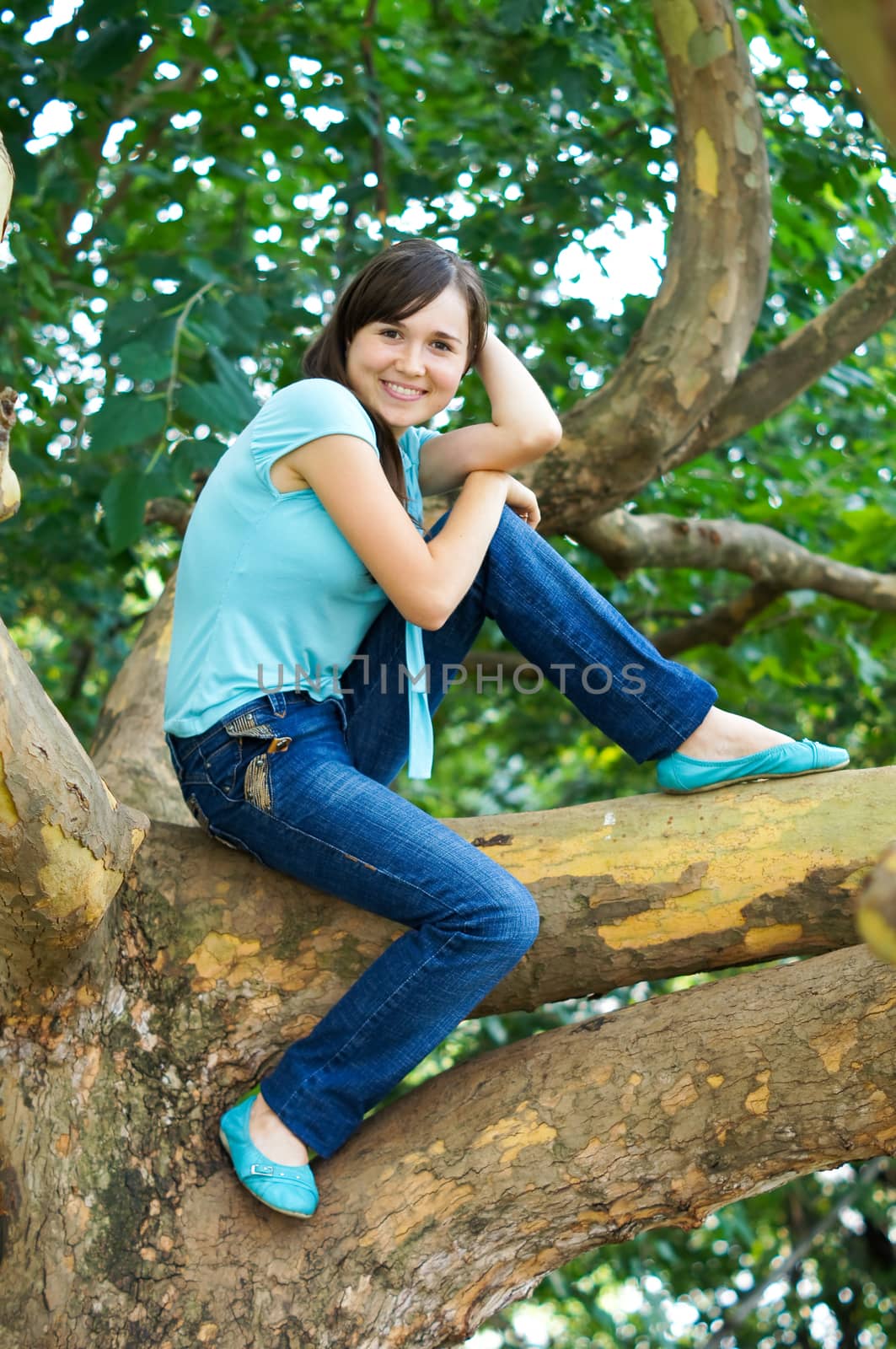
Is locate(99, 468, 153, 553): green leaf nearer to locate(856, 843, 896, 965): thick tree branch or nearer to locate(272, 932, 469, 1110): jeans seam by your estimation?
locate(272, 932, 469, 1110): jeans seam

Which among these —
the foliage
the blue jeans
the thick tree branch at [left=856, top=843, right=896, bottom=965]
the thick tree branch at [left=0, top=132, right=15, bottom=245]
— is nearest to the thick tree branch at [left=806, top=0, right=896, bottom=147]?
the thick tree branch at [left=856, top=843, right=896, bottom=965]

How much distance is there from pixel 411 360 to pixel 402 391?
6 centimetres

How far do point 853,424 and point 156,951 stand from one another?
433 centimetres

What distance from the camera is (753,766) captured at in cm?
229

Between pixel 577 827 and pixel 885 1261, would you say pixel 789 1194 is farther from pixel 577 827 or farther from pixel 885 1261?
pixel 577 827

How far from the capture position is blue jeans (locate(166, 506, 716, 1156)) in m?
2.03

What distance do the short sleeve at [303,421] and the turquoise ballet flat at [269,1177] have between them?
3.45ft

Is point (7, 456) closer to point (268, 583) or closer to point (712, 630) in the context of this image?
point (268, 583)

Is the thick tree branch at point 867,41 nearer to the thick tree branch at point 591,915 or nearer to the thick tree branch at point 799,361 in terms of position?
the thick tree branch at point 591,915

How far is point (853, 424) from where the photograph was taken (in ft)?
18.2

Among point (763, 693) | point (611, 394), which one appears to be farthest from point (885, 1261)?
point (611, 394)

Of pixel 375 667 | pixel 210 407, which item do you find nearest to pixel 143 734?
pixel 210 407

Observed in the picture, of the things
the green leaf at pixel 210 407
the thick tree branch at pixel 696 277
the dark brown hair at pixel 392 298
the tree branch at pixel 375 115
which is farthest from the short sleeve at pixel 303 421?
the tree branch at pixel 375 115

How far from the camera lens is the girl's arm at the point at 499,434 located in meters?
2.44
